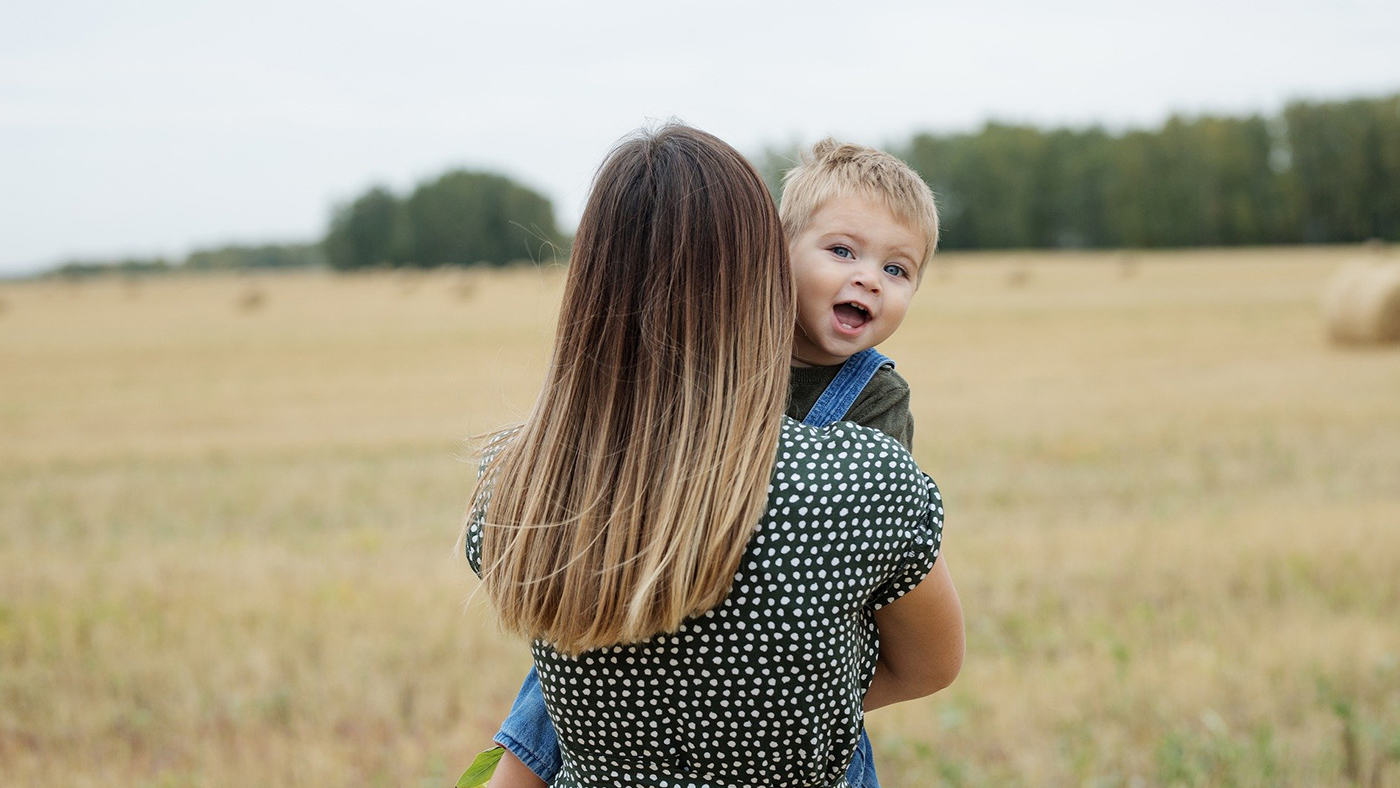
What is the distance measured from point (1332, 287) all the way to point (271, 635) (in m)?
20.5

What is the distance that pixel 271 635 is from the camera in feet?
18.1

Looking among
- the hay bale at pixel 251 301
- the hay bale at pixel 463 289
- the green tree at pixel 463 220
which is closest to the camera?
the hay bale at pixel 251 301

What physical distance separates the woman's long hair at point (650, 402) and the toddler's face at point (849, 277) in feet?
0.72

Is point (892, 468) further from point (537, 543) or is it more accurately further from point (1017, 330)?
point (1017, 330)

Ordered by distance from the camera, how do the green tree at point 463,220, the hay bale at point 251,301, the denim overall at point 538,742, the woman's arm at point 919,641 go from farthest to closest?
the green tree at point 463,220 < the hay bale at point 251,301 < the denim overall at point 538,742 < the woman's arm at point 919,641

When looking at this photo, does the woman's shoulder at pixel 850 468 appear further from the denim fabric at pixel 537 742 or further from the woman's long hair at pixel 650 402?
the denim fabric at pixel 537 742

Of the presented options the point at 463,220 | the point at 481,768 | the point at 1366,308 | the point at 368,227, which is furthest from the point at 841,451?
the point at 368,227

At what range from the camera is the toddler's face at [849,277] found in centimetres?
181

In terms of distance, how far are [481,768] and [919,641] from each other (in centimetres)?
81

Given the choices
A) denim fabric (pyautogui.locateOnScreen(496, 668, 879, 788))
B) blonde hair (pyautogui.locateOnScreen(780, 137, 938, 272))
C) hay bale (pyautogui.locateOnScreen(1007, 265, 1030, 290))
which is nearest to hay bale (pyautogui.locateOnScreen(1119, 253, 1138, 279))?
hay bale (pyautogui.locateOnScreen(1007, 265, 1030, 290))

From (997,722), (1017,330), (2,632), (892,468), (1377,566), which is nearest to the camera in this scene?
(892,468)

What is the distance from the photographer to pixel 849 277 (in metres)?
1.82

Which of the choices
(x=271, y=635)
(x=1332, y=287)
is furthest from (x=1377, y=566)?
(x=1332, y=287)

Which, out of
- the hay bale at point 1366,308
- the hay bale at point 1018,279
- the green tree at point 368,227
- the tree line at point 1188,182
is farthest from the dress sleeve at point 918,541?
the green tree at point 368,227
